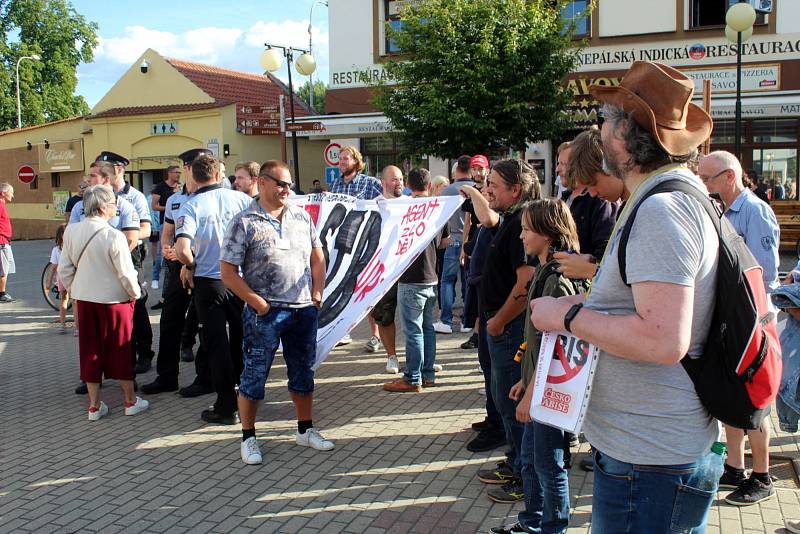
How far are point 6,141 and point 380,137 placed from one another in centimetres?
2082

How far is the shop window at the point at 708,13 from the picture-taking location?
1917 cm

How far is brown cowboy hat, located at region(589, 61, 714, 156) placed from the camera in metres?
1.95

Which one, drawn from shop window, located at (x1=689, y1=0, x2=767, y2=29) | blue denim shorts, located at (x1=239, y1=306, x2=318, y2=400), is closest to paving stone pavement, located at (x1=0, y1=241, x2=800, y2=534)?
blue denim shorts, located at (x1=239, y1=306, x2=318, y2=400)

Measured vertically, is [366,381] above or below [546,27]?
below

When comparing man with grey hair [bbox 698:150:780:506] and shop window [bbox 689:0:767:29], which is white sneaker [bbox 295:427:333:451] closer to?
man with grey hair [bbox 698:150:780:506]

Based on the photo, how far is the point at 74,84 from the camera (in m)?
51.3

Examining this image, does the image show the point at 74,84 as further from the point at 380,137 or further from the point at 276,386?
the point at 276,386

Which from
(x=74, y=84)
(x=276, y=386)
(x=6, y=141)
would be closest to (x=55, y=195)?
(x=6, y=141)

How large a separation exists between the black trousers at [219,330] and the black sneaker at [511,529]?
266cm

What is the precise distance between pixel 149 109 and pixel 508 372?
89.4 ft

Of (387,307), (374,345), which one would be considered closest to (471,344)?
(374,345)

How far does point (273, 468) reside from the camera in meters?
4.67

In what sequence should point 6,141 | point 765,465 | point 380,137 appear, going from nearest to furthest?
point 765,465, point 380,137, point 6,141

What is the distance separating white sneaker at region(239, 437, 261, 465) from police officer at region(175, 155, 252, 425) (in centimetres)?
81
